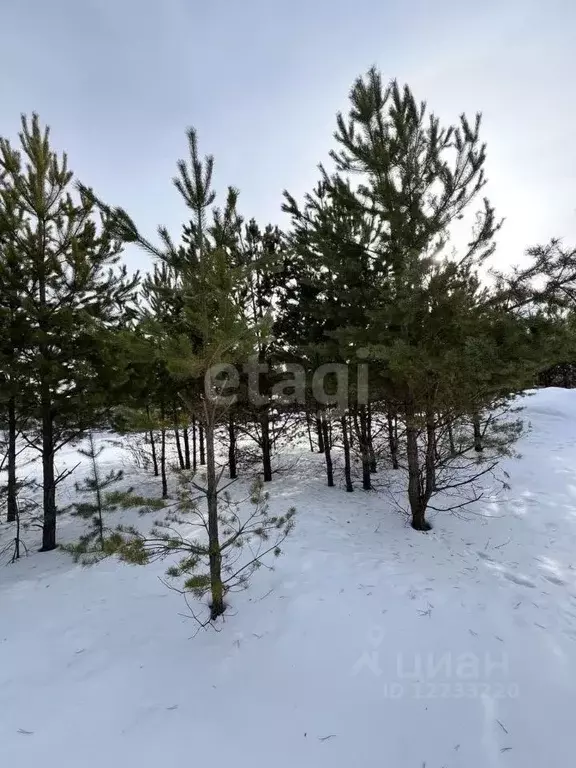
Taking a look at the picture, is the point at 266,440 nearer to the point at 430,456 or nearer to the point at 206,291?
the point at 430,456

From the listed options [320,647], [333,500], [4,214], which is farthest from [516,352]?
[4,214]

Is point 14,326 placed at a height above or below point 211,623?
above

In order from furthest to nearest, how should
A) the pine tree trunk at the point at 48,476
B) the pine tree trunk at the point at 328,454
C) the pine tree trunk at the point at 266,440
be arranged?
the pine tree trunk at the point at 266,440 → the pine tree trunk at the point at 328,454 → the pine tree trunk at the point at 48,476

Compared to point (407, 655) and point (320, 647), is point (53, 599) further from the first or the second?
point (407, 655)

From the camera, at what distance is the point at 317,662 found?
403 cm

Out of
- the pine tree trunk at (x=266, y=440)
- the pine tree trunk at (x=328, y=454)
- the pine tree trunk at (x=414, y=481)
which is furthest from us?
the pine tree trunk at (x=266, y=440)

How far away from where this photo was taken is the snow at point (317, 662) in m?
3.20

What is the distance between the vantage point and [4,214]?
7148mm

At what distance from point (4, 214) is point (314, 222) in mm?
6470

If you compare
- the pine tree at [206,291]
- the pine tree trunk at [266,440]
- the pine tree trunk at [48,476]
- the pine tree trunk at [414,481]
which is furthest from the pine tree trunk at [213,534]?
the pine tree trunk at [266,440]

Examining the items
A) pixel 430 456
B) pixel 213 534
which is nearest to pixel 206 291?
pixel 213 534

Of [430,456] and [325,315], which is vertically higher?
[325,315]

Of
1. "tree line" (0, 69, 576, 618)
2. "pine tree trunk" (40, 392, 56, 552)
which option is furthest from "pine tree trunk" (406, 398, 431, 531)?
"pine tree trunk" (40, 392, 56, 552)

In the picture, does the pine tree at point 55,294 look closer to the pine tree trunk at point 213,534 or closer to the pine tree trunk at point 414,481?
the pine tree trunk at point 213,534
